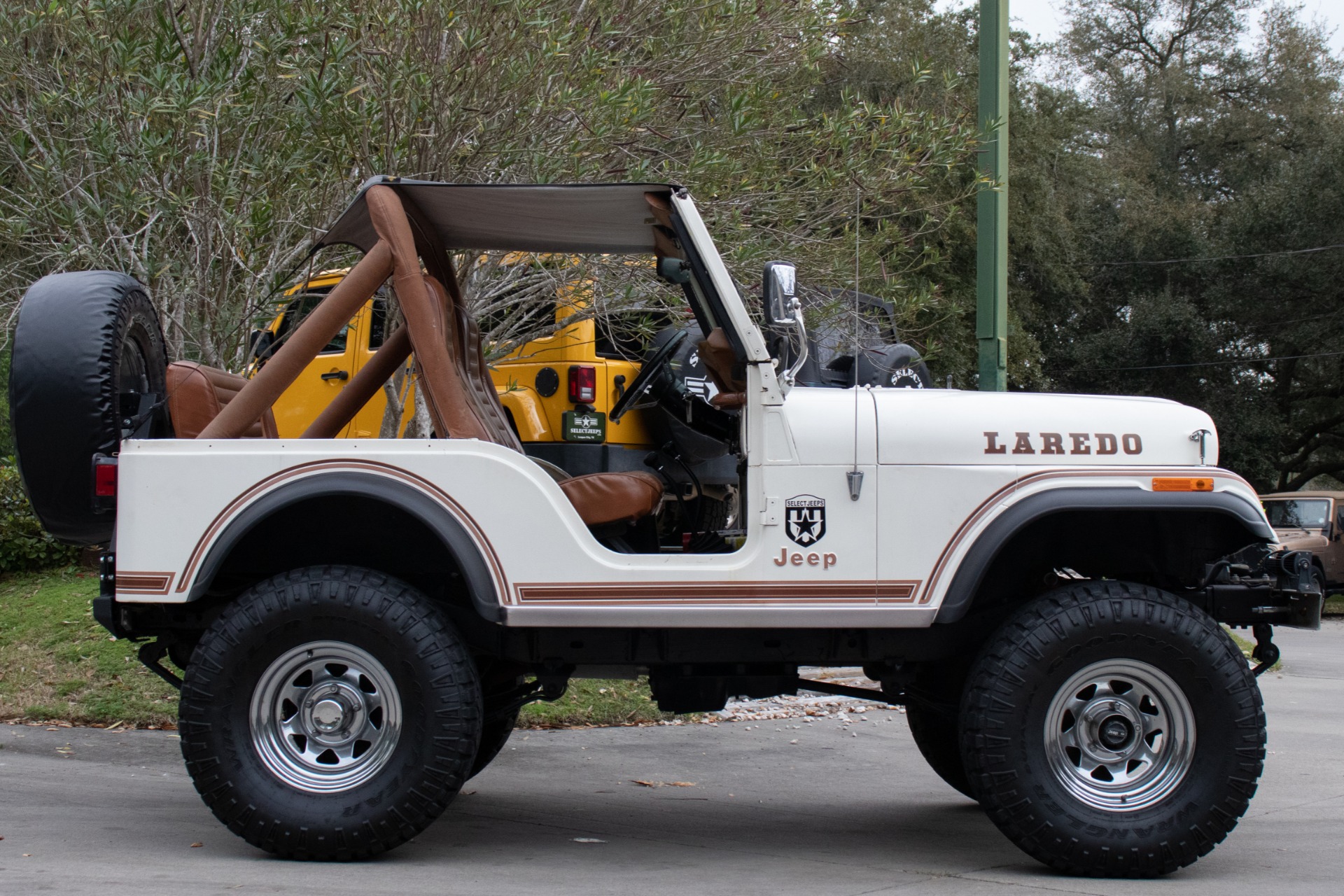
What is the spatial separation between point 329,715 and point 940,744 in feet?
8.90

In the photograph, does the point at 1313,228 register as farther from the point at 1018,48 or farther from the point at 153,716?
the point at 153,716

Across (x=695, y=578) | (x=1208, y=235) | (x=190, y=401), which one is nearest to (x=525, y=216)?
(x=190, y=401)

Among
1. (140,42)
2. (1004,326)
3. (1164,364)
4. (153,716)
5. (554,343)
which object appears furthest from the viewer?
(1164,364)

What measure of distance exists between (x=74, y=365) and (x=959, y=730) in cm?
329

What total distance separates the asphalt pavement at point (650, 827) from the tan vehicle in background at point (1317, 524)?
1196 centimetres

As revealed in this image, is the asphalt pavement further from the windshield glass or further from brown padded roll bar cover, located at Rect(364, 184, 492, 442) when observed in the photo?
the windshield glass

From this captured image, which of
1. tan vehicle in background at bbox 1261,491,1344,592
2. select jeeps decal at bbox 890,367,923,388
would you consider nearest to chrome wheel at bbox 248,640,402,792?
select jeeps decal at bbox 890,367,923,388

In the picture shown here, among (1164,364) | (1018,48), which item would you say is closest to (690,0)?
(1018,48)

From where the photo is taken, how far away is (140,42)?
629 centimetres

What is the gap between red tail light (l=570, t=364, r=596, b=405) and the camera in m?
9.76

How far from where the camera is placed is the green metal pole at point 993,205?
799 cm

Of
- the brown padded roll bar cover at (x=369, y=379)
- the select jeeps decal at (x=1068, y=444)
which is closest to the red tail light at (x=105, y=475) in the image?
the brown padded roll bar cover at (x=369, y=379)

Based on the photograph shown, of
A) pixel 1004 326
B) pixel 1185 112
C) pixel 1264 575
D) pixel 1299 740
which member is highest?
pixel 1185 112

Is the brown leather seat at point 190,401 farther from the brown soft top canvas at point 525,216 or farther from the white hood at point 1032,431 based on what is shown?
the white hood at point 1032,431
